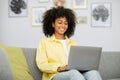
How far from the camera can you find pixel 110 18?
12.7 feet

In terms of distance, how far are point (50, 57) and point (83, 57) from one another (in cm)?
46

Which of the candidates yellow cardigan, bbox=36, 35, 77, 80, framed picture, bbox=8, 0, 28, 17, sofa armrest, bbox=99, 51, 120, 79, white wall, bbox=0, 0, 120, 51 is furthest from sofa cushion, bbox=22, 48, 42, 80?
framed picture, bbox=8, 0, 28, 17

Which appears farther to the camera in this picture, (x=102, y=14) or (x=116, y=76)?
(x=102, y=14)

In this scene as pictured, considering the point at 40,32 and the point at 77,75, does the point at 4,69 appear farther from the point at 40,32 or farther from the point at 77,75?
the point at 40,32

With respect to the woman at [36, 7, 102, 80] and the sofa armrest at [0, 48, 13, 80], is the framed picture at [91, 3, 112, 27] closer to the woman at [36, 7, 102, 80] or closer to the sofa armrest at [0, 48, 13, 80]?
the woman at [36, 7, 102, 80]

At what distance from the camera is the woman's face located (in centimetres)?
270

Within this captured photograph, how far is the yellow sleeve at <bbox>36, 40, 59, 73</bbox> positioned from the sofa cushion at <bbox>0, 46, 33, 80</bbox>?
0.14 metres

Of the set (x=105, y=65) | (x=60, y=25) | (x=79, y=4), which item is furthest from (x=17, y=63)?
(x=79, y=4)

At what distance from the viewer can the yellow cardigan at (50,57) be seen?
246 cm

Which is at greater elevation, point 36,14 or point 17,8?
point 17,8

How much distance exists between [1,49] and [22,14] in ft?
5.70

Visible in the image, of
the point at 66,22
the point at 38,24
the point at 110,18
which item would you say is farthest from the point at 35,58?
the point at 110,18

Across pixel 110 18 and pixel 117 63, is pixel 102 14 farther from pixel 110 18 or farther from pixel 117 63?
Answer: pixel 117 63

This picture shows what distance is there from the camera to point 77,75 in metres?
2.14
